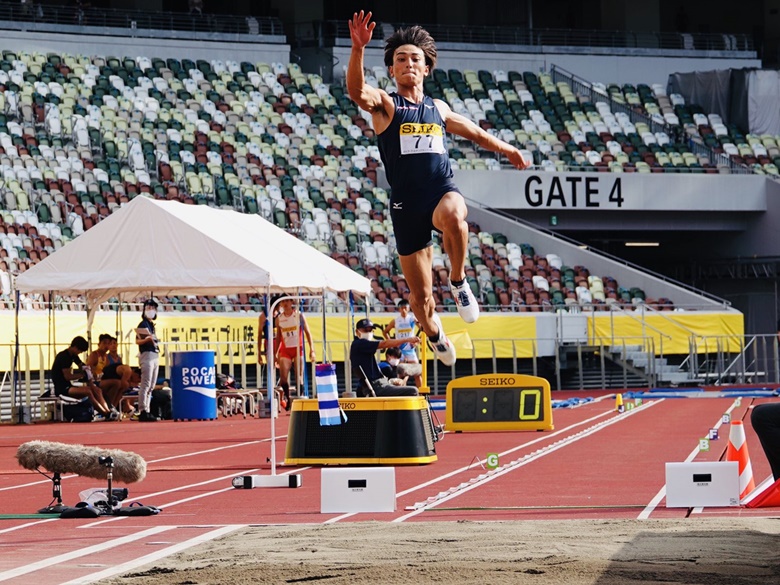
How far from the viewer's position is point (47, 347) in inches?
933

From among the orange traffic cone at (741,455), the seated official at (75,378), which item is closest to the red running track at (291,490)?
the orange traffic cone at (741,455)

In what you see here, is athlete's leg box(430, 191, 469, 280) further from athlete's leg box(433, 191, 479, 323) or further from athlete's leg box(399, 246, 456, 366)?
athlete's leg box(399, 246, 456, 366)

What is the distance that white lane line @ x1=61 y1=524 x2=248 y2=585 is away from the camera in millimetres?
6982

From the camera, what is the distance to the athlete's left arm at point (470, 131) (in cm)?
754

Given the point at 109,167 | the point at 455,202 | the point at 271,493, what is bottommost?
the point at 271,493

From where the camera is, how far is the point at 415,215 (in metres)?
7.33

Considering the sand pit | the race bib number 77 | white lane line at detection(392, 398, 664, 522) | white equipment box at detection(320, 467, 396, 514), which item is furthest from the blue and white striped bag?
the race bib number 77

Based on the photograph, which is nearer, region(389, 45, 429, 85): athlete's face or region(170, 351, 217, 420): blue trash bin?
region(389, 45, 429, 85): athlete's face

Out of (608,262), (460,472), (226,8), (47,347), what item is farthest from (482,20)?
(460,472)

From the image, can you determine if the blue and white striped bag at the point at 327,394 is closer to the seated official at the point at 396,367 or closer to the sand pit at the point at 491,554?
the sand pit at the point at 491,554

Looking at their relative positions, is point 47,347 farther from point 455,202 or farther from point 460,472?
point 455,202

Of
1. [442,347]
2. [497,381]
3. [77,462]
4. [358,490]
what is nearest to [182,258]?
[497,381]

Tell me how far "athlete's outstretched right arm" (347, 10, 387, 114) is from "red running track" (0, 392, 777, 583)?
2637 millimetres

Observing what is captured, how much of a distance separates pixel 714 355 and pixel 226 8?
20132 millimetres
